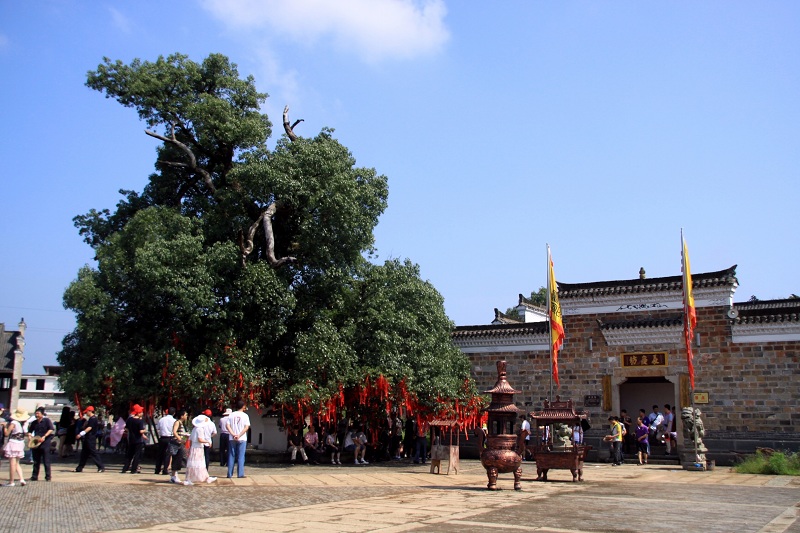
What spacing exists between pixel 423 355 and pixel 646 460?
741cm

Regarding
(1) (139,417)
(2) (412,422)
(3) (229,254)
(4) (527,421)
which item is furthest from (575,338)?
(1) (139,417)

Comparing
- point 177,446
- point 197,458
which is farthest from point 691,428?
point 177,446

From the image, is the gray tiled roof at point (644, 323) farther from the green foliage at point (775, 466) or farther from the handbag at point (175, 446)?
the handbag at point (175, 446)

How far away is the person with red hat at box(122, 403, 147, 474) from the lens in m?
13.8

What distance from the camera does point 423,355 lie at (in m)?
18.7

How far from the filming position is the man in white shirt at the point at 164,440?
1392 cm

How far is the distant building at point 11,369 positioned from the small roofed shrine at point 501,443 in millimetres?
36935

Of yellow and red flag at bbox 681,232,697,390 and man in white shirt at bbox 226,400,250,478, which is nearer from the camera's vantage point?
man in white shirt at bbox 226,400,250,478

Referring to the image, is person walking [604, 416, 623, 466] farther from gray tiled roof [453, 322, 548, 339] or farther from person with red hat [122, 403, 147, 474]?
person with red hat [122, 403, 147, 474]

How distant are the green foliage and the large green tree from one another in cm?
716

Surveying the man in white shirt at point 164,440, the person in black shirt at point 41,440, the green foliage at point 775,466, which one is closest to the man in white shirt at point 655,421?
the green foliage at point 775,466

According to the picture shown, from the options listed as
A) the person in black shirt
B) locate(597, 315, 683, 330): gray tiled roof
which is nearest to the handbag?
the person in black shirt

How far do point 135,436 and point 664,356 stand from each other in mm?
14972

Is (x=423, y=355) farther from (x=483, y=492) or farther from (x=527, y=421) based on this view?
(x=483, y=492)
